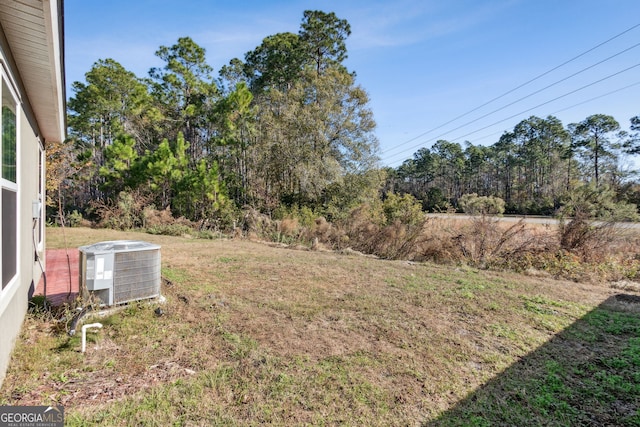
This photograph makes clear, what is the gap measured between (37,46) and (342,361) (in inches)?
143

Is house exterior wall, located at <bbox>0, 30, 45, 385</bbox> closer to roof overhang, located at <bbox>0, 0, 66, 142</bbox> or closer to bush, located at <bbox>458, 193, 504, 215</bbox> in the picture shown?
roof overhang, located at <bbox>0, 0, 66, 142</bbox>

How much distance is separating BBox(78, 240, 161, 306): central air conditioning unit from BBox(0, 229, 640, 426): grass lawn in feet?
0.64

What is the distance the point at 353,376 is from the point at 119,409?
5.36ft

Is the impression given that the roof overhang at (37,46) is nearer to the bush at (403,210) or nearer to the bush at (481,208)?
the bush at (481,208)

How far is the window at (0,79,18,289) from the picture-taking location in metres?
2.33

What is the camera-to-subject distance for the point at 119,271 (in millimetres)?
3174

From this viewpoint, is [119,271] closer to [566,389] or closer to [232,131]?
[566,389]

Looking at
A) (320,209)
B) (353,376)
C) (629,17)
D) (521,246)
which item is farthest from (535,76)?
(353,376)

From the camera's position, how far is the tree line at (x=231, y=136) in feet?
47.7

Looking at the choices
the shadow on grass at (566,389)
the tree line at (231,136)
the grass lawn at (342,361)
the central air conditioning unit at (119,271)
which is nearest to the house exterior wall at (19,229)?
the grass lawn at (342,361)

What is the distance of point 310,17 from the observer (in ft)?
58.5

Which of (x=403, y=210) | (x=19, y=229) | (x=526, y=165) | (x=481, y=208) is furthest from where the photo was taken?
(x=526, y=165)

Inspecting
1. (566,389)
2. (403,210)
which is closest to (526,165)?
(403,210)
